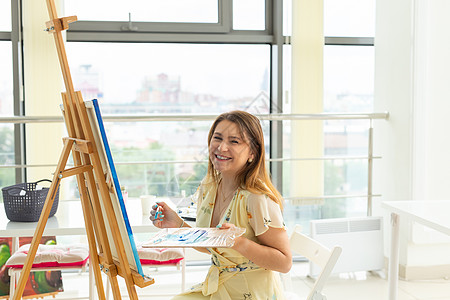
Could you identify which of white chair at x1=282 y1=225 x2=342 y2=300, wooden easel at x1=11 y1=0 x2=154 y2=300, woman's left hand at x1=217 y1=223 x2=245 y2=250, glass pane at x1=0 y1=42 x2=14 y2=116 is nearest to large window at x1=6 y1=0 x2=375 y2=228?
glass pane at x1=0 y1=42 x2=14 y2=116

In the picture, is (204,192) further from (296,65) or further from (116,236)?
(296,65)

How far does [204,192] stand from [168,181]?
1.97m

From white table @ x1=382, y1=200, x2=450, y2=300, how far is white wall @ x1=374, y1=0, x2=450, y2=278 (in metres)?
1.03

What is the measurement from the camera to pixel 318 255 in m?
1.86

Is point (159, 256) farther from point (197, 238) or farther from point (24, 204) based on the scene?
point (197, 238)

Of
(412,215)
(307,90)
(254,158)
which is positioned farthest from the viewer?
(307,90)

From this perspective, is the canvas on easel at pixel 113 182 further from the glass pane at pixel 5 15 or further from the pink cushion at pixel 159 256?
the glass pane at pixel 5 15

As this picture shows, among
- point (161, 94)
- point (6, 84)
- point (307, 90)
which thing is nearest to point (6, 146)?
point (6, 84)

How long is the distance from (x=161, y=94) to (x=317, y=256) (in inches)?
90.0

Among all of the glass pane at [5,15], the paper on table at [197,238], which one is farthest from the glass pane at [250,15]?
the paper on table at [197,238]

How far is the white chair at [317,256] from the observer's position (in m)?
1.71

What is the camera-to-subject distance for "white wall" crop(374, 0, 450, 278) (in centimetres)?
336

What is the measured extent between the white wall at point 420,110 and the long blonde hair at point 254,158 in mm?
1831

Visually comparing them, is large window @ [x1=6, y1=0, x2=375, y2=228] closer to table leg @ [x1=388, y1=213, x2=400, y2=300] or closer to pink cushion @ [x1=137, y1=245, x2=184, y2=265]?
pink cushion @ [x1=137, y1=245, x2=184, y2=265]
